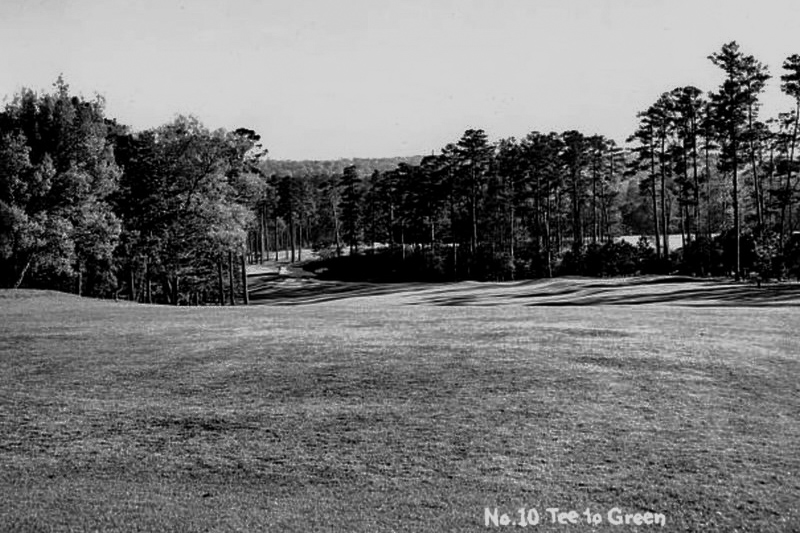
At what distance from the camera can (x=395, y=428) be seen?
34.4 feet

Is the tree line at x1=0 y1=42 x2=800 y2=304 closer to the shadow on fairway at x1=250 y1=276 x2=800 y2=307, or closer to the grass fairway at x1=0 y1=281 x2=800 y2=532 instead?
the shadow on fairway at x1=250 y1=276 x2=800 y2=307

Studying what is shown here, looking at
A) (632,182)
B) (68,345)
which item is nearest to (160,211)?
(68,345)

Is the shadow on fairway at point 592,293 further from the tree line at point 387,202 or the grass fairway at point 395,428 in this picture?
the grass fairway at point 395,428

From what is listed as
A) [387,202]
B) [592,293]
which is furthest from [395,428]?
[387,202]

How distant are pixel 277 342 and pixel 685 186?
57.7m

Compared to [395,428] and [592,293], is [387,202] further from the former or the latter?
[395,428]

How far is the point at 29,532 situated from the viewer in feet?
23.6

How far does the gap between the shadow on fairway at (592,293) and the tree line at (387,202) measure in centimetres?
532

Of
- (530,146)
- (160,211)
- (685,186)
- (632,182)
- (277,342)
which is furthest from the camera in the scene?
(632,182)

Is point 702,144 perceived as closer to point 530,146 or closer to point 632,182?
point 530,146

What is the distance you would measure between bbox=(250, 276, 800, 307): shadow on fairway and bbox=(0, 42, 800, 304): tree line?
5.32m

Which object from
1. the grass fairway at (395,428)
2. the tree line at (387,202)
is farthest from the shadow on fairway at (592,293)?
the grass fairway at (395,428)

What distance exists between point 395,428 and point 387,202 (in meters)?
99.6

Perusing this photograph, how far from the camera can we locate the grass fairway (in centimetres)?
781
